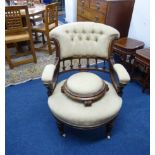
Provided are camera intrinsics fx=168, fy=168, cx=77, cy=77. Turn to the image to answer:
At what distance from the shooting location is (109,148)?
1.59m

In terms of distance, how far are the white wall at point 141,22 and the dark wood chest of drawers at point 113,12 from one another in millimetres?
133

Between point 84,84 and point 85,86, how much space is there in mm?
31

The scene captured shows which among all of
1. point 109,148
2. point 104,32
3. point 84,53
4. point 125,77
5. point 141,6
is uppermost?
point 141,6

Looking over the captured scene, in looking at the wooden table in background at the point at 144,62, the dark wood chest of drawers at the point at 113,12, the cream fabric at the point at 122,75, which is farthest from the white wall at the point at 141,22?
the cream fabric at the point at 122,75

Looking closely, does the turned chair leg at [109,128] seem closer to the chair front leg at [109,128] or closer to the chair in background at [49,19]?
the chair front leg at [109,128]

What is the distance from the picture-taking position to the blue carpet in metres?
1.58

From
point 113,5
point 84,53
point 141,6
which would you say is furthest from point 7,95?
point 141,6

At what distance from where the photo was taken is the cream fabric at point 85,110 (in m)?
1.37

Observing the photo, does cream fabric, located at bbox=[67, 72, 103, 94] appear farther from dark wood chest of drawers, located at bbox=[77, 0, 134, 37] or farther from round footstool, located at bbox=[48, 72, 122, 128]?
dark wood chest of drawers, located at bbox=[77, 0, 134, 37]

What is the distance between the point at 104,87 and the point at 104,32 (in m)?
0.56

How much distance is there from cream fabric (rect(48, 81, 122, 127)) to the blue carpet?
13.1 inches

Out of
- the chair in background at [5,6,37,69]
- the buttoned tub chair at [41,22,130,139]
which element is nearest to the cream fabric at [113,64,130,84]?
the buttoned tub chair at [41,22,130,139]
